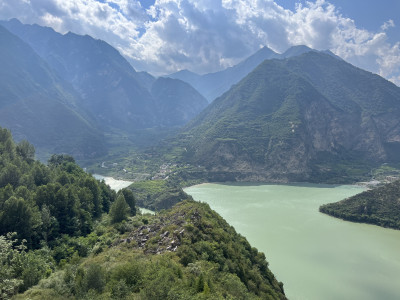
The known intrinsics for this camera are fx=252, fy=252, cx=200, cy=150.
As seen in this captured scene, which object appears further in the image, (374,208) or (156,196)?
(156,196)

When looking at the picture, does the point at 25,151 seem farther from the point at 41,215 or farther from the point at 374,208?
the point at 374,208

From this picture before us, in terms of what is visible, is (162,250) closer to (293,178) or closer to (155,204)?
(155,204)

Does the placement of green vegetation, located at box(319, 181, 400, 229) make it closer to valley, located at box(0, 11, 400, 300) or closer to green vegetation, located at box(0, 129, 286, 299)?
valley, located at box(0, 11, 400, 300)

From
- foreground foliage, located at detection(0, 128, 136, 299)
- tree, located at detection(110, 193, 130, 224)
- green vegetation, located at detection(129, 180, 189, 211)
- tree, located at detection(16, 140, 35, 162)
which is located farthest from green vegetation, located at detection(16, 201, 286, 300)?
green vegetation, located at detection(129, 180, 189, 211)

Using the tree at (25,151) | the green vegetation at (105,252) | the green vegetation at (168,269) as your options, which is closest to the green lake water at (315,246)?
the green vegetation at (105,252)

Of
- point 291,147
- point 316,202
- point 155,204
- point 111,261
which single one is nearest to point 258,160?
point 291,147

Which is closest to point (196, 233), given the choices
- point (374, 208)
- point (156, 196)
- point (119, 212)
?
point (119, 212)

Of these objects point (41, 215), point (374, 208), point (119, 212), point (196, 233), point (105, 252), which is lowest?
point (374, 208)
